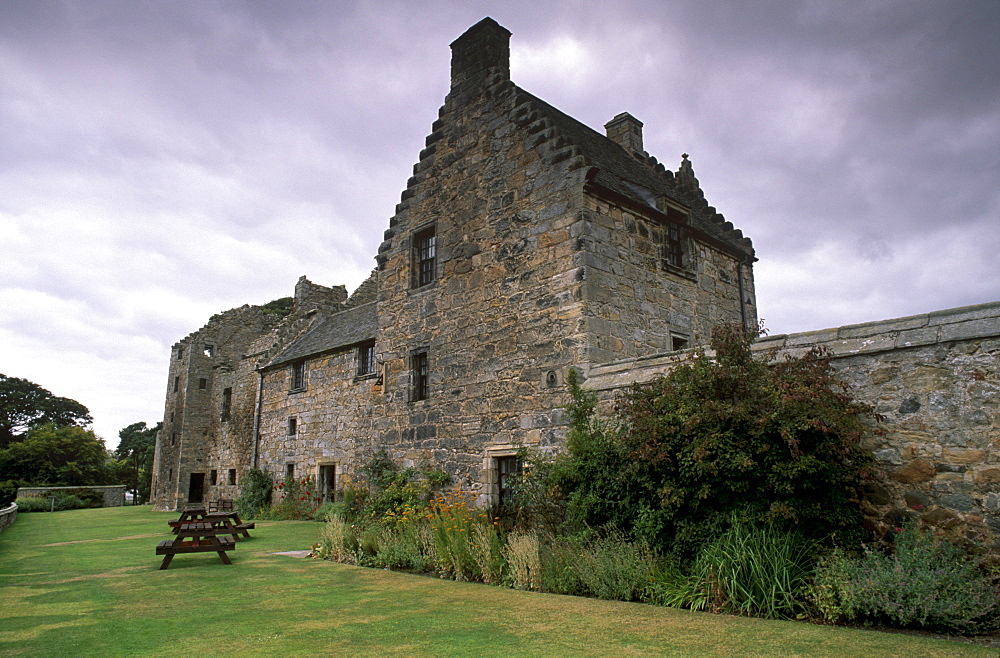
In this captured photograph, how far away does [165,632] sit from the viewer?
20.0 feet

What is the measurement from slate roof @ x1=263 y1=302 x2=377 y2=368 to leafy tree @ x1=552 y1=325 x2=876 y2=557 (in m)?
13.3

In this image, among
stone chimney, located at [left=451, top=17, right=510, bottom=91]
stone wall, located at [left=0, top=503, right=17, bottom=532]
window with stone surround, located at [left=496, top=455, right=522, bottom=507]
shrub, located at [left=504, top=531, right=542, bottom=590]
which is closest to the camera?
shrub, located at [left=504, top=531, right=542, bottom=590]

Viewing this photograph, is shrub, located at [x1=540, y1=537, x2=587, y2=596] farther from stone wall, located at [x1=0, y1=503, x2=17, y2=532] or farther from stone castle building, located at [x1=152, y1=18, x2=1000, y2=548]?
stone wall, located at [x1=0, y1=503, x2=17, y2=532]

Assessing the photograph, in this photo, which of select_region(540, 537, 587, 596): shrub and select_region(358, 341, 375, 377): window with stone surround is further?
select_region(358, 341, 375, 377): window with stone surround

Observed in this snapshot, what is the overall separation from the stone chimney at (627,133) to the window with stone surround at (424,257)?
22.1 ft

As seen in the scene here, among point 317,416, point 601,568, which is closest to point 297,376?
point 317,416

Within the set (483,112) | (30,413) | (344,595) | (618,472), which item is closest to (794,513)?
(618,472)

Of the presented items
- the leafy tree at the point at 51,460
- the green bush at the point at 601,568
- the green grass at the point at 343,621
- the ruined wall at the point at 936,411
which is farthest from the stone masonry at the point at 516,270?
the leafy tree at the point at 51,460

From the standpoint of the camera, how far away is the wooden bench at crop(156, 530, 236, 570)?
1036cm

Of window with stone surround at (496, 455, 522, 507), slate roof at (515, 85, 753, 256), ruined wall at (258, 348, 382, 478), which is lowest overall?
window with stone surround at (496, 455, 522, 507)

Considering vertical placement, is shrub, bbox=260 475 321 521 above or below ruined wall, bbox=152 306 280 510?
below

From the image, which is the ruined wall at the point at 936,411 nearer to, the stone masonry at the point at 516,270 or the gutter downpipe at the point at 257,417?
the stone masonry at the point at 516,270

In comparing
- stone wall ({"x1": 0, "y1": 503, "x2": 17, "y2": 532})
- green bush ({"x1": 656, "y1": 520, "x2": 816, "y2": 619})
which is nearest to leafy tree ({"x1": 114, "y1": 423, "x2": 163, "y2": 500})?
stone wall ({"x1": 0, "y1": 503, "x2": 17, "y2": 532})

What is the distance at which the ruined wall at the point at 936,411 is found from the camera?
6559mm
